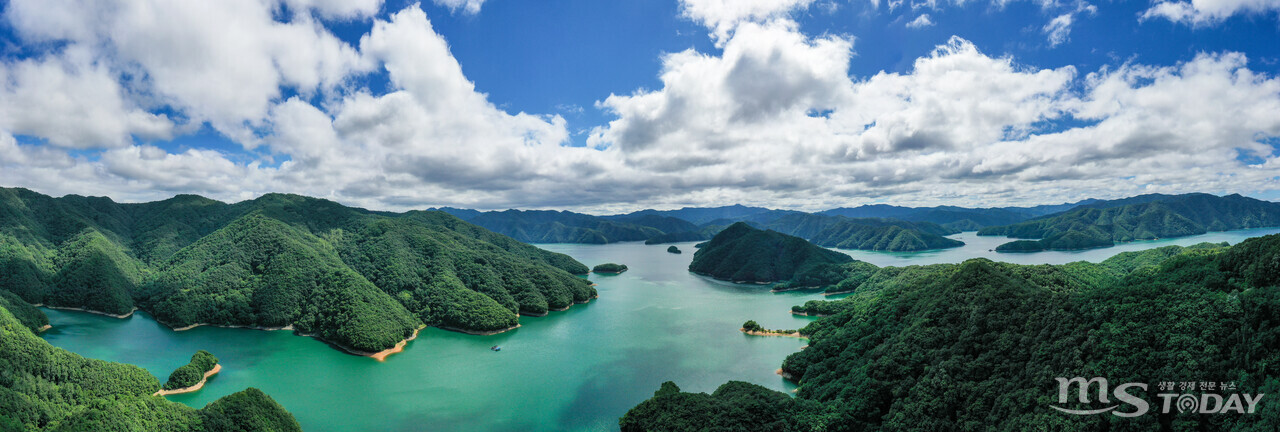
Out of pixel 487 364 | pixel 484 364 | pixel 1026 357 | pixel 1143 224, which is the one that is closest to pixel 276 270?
pixel 484 364

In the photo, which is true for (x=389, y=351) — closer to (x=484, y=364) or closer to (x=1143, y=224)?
(x=484, y=364)

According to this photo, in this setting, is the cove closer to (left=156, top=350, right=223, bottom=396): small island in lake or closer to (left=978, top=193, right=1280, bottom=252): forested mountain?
(left=156, top=350, right=223, bottom=396): small island in lake

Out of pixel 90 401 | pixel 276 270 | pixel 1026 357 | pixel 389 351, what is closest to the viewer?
pixel 1026 357

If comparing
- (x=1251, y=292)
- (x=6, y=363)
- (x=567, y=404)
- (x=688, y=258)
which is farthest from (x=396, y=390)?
(x=688, y=258)

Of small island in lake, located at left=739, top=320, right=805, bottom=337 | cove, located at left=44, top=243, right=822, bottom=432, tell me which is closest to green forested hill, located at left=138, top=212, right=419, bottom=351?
cove, located at left=44, top=243, right=822, bottom=432

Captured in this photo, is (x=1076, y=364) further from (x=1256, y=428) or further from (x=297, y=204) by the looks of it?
(x=297, y=204)

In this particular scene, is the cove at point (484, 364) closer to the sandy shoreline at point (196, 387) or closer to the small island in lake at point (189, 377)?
the sandy shoreline at point (196, 387)
